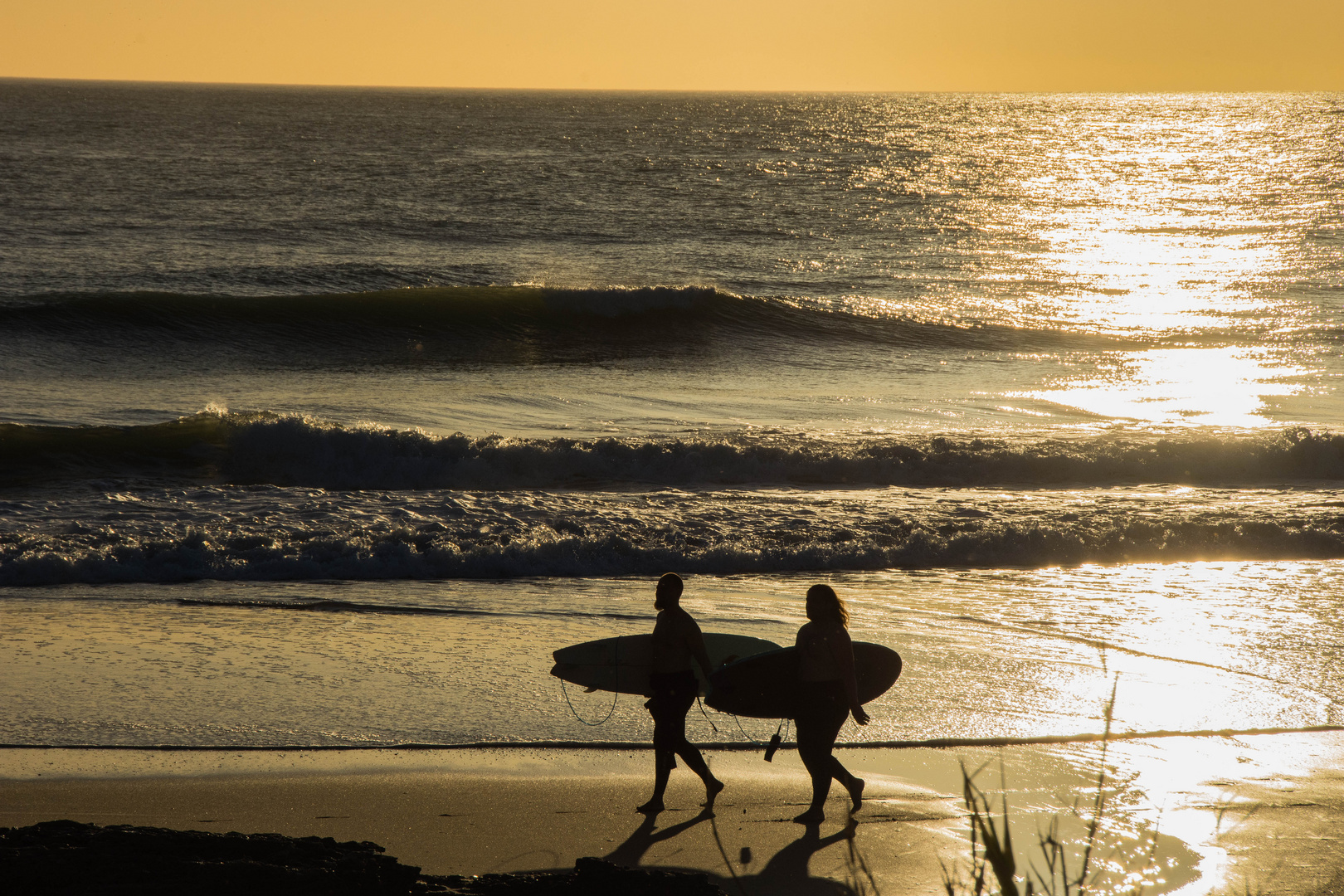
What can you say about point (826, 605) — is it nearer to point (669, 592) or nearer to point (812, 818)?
point (669, 592)

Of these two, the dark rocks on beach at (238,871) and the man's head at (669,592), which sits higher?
the man's head at (669,592)

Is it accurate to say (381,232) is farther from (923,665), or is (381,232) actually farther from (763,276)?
(923,665)

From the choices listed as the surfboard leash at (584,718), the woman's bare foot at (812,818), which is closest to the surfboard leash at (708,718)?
the surfboard leash at (584,718)

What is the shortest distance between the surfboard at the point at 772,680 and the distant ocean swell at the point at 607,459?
7.67m

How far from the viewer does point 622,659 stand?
5.93 m

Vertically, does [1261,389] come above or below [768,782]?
above

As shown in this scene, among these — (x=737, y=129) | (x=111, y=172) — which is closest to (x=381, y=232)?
(x=111, y=172)

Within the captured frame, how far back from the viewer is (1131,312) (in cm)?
2522

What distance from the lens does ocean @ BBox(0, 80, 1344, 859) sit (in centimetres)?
703

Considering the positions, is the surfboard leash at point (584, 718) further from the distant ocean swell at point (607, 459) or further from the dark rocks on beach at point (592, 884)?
the distant ocean swell at point (607, 459)

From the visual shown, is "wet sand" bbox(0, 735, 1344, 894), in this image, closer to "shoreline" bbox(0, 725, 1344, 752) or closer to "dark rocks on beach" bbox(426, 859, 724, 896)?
"shoreline" bbox(0, 725, 1344, 752)

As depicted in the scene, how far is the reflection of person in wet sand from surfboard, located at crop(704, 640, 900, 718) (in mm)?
159

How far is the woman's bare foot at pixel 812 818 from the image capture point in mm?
5039

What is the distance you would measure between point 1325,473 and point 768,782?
12.1 metres
